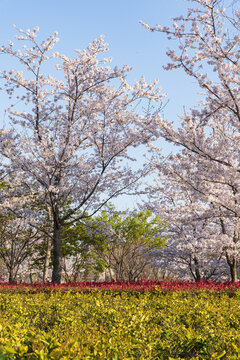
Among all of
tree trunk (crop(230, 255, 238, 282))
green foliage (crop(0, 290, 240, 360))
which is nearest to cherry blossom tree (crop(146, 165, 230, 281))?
tree trunk (crop(230, 255, 238, 282))

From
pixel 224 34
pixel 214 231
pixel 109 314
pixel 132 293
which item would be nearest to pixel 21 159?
pixel 132 293

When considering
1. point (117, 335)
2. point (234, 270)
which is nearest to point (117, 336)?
point (117, 335)

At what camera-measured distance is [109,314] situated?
4.65 meters

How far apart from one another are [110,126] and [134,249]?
7.94 meters

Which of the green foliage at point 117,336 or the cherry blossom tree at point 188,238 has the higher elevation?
the cherry blossom tree at point 188,238

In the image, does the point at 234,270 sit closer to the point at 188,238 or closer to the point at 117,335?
the point at 188,238

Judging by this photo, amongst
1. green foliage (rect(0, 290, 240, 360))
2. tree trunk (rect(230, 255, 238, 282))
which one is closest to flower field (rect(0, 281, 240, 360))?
green foliage (rect(0, 290, 240, 360))

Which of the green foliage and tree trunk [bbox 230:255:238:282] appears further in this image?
tree trunk [bbox 230:255:238:282]

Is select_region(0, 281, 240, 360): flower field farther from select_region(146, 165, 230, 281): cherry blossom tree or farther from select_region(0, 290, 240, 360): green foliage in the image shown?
select_region(146, 165, 230, 281): cherry blossom tree

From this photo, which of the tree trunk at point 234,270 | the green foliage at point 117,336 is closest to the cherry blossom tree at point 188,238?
the tree trunk at point 234,270

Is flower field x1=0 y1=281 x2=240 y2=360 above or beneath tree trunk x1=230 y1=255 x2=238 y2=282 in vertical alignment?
beneath

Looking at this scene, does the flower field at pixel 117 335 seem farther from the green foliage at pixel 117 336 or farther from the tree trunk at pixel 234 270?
the tree trunk at pixel 234 270

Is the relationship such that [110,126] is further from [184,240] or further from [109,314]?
[109,314]

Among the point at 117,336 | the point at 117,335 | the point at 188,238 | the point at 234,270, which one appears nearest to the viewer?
the point at 117,336
